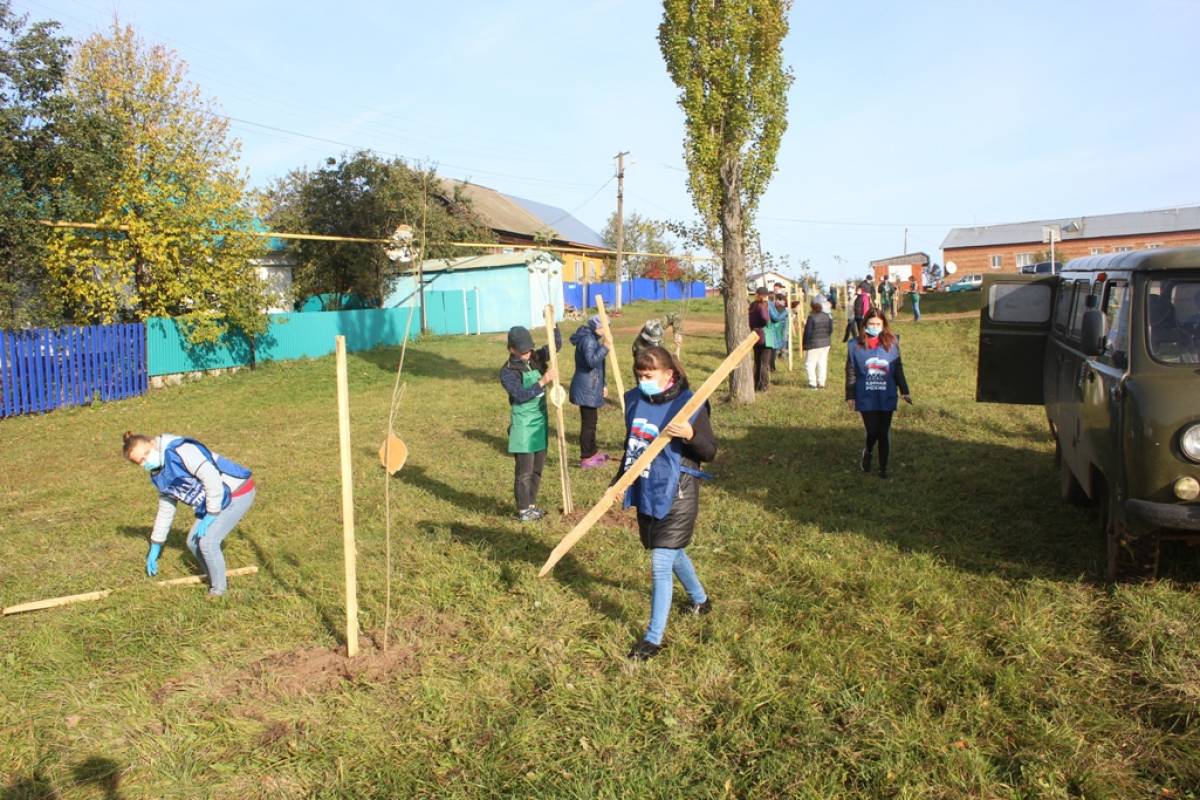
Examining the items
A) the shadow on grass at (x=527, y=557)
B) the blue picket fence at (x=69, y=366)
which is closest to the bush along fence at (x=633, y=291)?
the blue picket fence at (x=69, y=366)

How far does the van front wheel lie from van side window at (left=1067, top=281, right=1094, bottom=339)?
1854 millimetres

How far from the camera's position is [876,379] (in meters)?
7.82

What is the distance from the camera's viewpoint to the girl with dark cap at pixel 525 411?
6.78 m

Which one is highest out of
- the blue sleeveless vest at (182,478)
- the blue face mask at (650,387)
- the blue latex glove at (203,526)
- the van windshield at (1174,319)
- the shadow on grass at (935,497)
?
the van windshield at (1174,319)

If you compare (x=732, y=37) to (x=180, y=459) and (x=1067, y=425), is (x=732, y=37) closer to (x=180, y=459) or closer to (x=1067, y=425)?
(x=1067, y=425)

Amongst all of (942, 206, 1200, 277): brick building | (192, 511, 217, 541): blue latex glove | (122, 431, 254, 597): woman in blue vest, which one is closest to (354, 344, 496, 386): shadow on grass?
(122, 431, 254, 597): woman in blue vest

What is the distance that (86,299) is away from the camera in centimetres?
1659

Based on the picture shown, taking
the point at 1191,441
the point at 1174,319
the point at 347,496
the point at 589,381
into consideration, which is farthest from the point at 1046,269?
the point at 347,496

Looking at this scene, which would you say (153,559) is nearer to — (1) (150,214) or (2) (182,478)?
(2) (182,478)

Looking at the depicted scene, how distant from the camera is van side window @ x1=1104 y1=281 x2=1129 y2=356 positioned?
4.77 metres

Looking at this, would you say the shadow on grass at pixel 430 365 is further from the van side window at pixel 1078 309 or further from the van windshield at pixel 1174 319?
the van windshield at pixel 1174 319

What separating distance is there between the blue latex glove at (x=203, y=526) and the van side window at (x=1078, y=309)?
6.46 metres

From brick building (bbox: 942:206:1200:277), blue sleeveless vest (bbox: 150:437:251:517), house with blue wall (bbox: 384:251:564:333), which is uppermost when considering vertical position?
brick building (bbox: 942:206:1200:277)

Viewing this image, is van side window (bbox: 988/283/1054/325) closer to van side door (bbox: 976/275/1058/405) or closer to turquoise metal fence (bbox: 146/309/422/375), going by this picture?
van side door (bbox: 976/275/1058/405)
